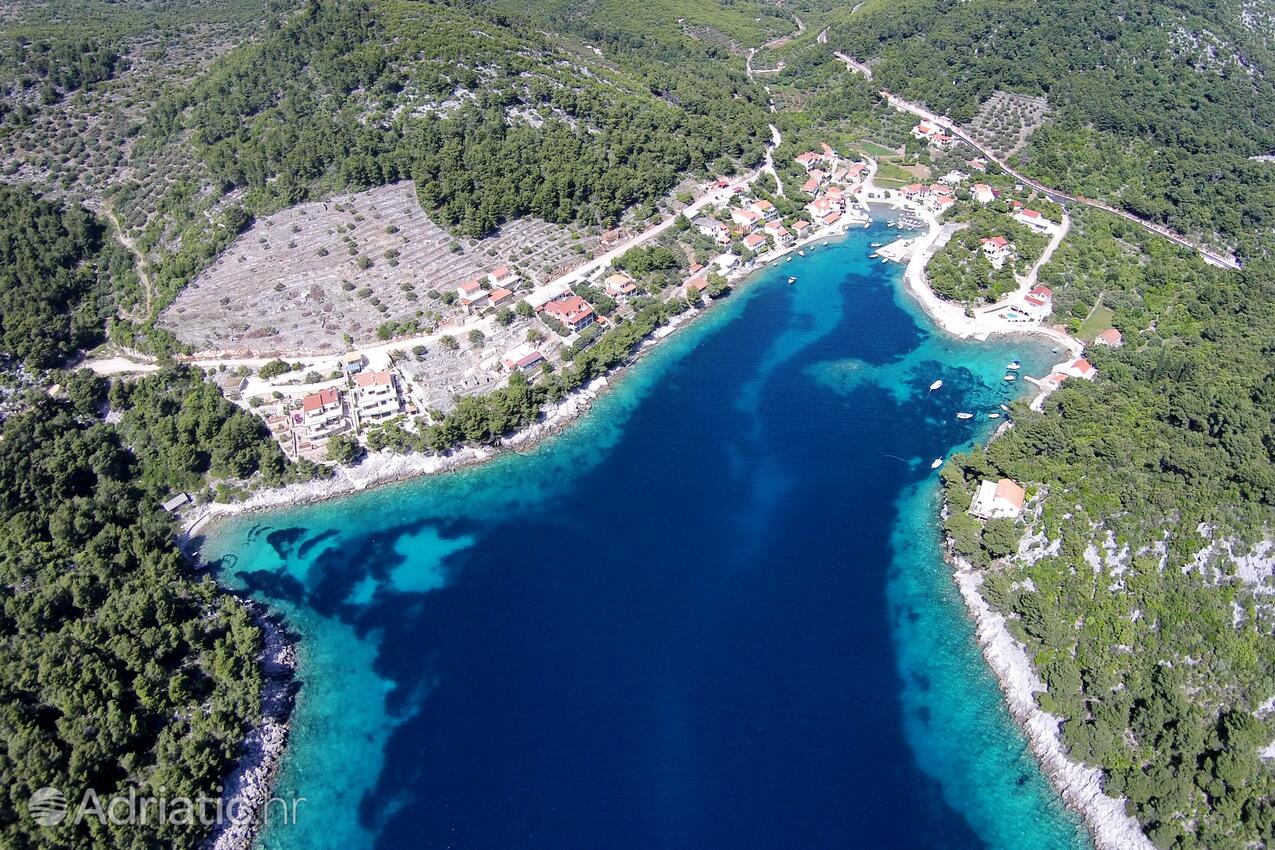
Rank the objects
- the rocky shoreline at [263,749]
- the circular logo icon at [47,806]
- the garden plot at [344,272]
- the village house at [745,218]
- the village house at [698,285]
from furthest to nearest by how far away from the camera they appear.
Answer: the village house at [745,218] → the village house at [698,285] → the garden plot at [344,272] → the rocky shoreline at [263,749] → the circular logo icon at [47,806]

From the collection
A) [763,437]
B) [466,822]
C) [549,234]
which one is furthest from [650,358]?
[466,822]

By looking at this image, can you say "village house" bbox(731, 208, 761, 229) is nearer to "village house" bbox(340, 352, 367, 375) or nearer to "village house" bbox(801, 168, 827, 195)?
"village house" bbox(801, 168, 827, 195)

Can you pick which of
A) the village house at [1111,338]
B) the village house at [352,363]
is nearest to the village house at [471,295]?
the village house at [352,363]

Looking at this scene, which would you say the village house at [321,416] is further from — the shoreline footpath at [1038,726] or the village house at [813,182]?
the village house at [813,182]

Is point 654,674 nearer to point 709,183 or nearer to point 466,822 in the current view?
point 466,822

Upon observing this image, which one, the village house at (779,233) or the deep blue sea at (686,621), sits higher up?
the village house at (779,233)
